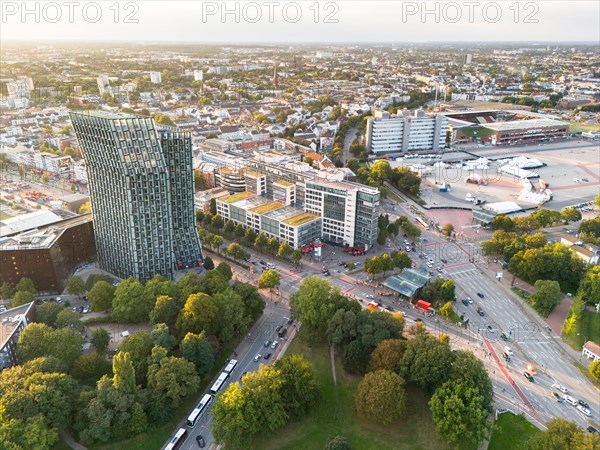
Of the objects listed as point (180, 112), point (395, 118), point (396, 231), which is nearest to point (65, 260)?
point (396, 231)

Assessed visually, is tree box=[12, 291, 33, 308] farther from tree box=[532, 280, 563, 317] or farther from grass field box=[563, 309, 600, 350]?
grass field box=[563, 309, 600, 350]

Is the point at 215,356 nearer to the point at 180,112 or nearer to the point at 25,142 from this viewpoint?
the point at 25,142

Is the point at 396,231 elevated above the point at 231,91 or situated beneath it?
situated beneath

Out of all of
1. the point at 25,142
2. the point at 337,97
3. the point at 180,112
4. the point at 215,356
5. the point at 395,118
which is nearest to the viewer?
the point at 215,356

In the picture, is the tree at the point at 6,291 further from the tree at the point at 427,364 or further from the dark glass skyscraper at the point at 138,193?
the tree at the point at 427,364

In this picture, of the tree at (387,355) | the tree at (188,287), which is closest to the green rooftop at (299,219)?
the tree at (188,287)

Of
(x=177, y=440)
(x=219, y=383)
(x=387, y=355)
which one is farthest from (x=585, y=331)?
(x=177, y=440)

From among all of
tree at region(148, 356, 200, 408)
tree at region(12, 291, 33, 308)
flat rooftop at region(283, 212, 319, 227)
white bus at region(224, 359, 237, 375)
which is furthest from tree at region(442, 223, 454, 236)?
tree at region(12, 291, 33, 308)
